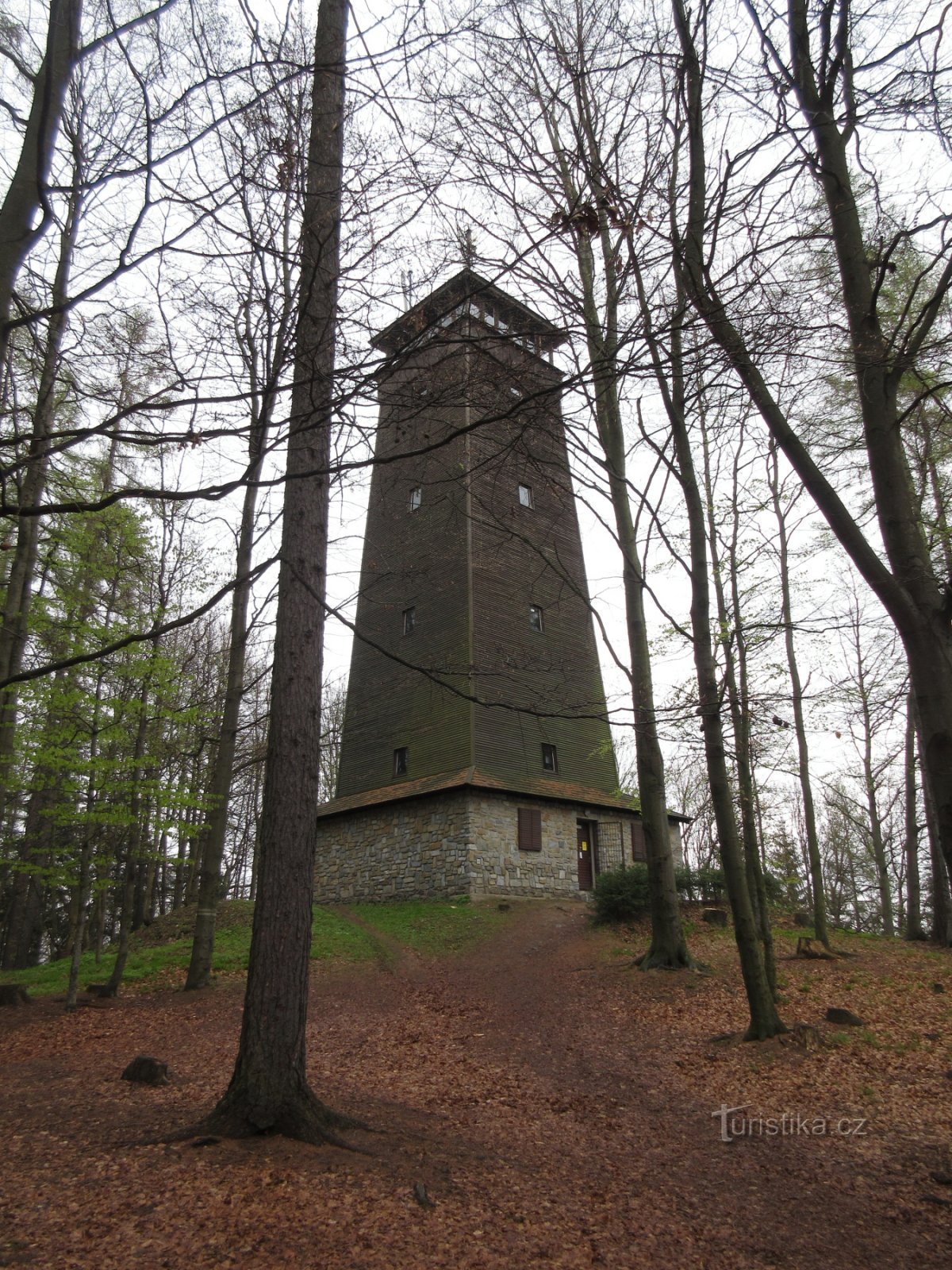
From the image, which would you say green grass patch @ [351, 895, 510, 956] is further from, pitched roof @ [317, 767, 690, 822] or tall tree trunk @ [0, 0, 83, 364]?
tall tree trunk @ [0, 0, 83, 364]

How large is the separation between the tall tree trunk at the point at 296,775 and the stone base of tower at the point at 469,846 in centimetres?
1353

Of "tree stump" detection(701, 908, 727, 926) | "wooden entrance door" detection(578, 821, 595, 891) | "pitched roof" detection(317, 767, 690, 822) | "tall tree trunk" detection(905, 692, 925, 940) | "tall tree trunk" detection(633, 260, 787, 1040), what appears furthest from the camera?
"wooden entrance door" detection(578, 821, 595, 891)

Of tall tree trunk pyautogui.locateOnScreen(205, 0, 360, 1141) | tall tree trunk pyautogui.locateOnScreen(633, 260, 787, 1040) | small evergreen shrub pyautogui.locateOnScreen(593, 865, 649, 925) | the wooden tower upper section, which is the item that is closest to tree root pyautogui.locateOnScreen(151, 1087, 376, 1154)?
tall tree trunk pyautogui.locateOnScreen(205, 0, 360, 1141)

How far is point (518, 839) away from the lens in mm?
19109

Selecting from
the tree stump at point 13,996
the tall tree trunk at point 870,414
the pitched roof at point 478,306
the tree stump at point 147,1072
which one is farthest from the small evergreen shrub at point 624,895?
the pitched roof at point 478,306

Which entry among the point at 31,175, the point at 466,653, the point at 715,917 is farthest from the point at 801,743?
the point at 31,175

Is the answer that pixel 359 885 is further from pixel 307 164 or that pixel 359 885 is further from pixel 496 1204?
pixel 307 164

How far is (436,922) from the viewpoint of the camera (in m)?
16.3

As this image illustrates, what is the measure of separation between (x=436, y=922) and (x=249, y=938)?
13.2ft

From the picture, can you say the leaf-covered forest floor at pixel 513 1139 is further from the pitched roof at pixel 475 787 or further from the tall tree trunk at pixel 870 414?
the pitched roof at pixel 475 787

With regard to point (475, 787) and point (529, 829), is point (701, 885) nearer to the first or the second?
point (529, 829)

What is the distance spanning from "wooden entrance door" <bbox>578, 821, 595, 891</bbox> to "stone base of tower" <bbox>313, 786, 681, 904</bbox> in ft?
0.08

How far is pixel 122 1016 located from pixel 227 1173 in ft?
21.7

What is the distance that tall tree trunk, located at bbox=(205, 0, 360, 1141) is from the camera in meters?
4.27
